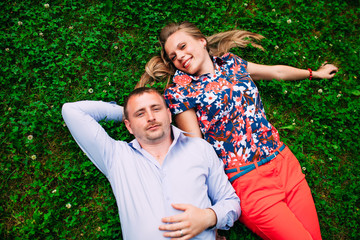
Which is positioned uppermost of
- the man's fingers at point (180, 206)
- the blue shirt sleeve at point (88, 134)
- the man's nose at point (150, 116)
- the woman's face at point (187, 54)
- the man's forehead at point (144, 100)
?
the woman's face at point (187, 54)

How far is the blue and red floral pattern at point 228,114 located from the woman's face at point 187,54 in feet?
0.48

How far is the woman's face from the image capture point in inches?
132

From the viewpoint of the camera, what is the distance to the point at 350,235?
142 inches

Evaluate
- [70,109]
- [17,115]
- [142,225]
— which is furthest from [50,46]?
[142,225]

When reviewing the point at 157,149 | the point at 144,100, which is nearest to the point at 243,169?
the point at 157,149

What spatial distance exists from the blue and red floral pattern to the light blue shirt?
31 cm

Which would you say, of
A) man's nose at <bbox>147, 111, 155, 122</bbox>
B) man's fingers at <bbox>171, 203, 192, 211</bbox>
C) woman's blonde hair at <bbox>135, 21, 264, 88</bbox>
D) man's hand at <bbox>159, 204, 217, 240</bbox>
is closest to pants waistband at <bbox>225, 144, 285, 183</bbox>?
man's hand at <bbox>159, 204, 217, 240</bbox>

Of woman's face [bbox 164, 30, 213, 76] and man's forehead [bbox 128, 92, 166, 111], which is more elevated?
woman's face [bbox 164, 30, 213, 76]

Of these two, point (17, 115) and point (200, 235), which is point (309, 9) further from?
point (17, 115)

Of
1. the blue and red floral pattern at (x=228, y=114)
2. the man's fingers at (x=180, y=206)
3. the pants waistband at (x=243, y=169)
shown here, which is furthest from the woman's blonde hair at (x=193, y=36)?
A: the man's fingers at (x=180, y=206)

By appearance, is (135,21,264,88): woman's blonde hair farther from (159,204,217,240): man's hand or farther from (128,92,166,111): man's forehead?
(159,204,217,240): man's hand

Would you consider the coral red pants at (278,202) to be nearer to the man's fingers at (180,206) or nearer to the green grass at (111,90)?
the green grass at (111,90)

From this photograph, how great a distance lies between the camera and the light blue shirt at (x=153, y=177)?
254 cm

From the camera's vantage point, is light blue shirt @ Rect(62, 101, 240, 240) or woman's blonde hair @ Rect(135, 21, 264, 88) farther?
woman's blonde hair @ Rect(135, 21, 264, 88)
